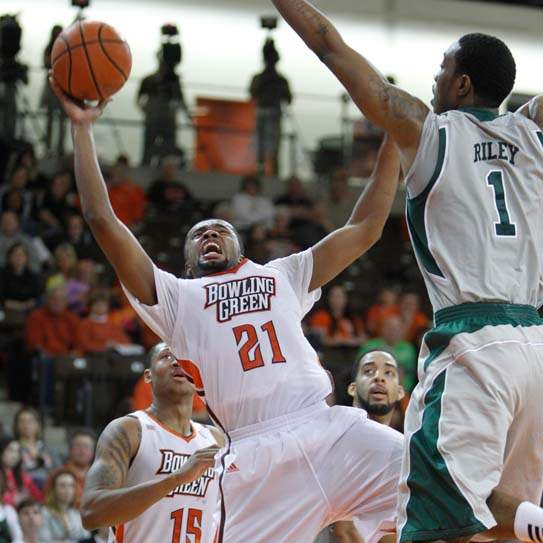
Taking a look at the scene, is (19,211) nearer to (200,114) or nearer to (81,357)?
(81,357)

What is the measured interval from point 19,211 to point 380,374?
10.2 m

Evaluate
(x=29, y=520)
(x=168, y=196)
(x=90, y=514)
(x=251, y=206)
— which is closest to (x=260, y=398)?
(x=90, y=514)

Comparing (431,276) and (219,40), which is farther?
(219,40)

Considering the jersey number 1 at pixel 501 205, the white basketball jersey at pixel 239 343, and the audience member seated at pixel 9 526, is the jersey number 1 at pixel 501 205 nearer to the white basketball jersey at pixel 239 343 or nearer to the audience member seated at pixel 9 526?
the white basketball jersey at pixel 239 343

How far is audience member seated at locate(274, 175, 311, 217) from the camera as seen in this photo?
19.0 m

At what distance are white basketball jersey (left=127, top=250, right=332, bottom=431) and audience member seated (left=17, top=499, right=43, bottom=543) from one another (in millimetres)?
5341

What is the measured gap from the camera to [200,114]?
2169cm

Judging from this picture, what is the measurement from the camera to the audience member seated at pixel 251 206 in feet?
60.4

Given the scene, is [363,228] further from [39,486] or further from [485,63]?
[39,486]

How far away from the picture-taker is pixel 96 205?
5.88 m

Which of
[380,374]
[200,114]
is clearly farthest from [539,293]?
[200,114]

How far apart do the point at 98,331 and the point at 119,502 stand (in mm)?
8054

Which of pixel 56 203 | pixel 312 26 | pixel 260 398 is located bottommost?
pixel 260 398

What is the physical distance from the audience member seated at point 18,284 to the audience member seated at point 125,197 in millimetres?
3015
